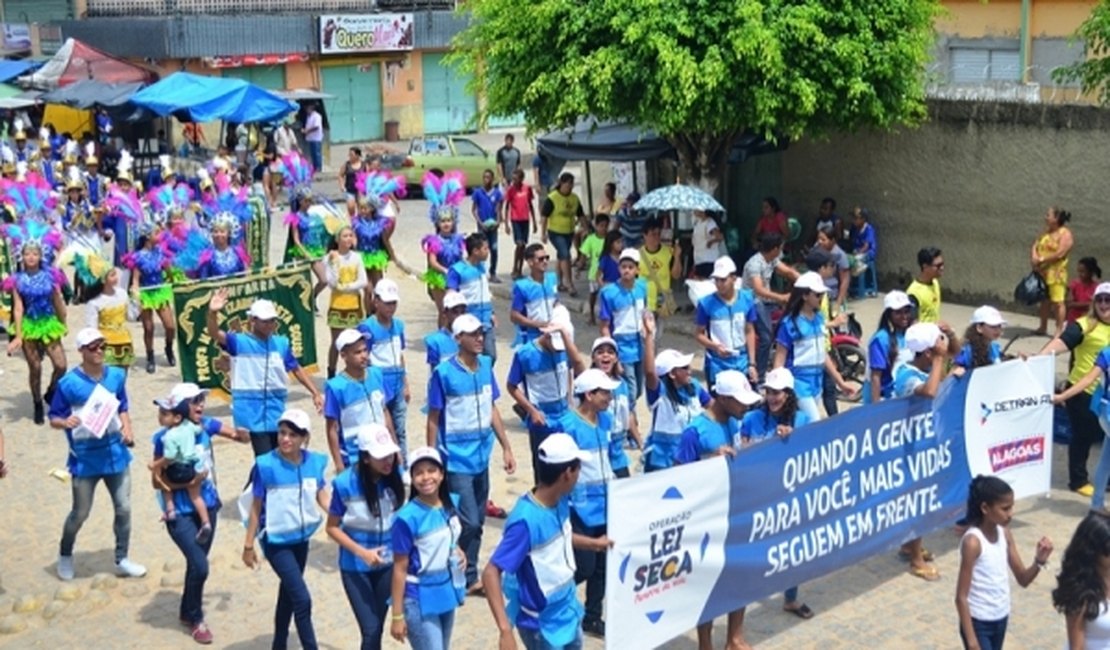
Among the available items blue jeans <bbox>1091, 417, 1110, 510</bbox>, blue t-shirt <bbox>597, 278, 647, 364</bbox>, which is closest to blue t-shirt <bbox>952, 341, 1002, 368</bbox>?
blue jeans <bbox>1091, 417, 1110, 510</bbox>

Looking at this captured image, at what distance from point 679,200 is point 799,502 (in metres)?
8.44

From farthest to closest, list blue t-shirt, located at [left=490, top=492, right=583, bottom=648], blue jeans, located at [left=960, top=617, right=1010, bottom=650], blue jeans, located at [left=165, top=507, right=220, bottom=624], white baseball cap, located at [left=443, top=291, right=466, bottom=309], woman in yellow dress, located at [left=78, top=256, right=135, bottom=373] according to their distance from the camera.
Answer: woman in yellow dress, located at [left=78, top=256, right=135, bottom=373] < white baseball cap, located at [left=443, top=291, right=466, bottom=309] < blue jeans, located at [left=165, top=507, right=220, bottom=624] < blue jeans, located at [left=960, top=617, right=1010, bottom=650] < blue t-shirt, located at [left=490, top=492, right=583, bottom=648]

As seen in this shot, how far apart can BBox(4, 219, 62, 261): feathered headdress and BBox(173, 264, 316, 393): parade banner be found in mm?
1412

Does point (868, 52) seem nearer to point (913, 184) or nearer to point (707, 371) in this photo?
point (913, 184)

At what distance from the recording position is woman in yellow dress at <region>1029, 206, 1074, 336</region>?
1625 centimetres

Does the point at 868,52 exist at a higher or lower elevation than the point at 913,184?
higher

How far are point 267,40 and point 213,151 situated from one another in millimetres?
6099

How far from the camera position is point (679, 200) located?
17.1 metres

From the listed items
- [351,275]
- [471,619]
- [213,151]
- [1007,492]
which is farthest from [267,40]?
[1007,492]

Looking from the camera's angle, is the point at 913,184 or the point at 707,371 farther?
the point at 913,184

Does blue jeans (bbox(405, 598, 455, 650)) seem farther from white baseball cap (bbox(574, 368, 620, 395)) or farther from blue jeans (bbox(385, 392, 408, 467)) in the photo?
blue jeans (bbox(385, 392, 408, 467))

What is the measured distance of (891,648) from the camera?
29.8 feet

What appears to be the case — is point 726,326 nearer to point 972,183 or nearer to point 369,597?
point 369,597

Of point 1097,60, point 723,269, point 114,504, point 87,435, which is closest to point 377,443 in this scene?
point 87,435
